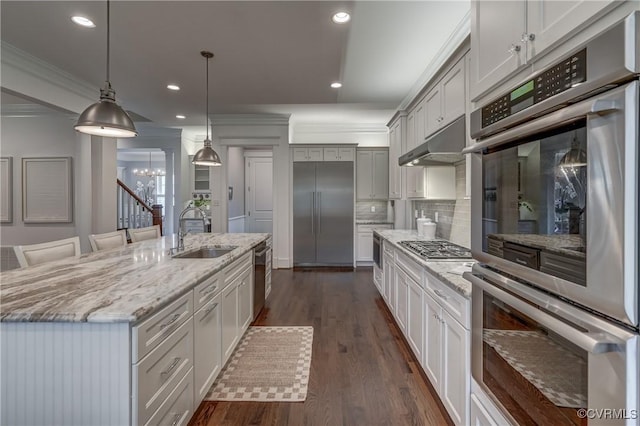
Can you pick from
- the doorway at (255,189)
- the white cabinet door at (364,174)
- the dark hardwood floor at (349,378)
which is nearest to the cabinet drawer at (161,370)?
the dark hardwood floor at (349,378)

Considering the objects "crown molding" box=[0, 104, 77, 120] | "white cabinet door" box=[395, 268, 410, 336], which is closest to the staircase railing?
"crown molding" box=[0, 104, 77, 120]

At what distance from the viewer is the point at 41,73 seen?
3662 mm

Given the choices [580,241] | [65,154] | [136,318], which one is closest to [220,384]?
[136,318]

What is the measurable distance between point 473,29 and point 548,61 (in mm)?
638

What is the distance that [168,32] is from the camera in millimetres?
2850

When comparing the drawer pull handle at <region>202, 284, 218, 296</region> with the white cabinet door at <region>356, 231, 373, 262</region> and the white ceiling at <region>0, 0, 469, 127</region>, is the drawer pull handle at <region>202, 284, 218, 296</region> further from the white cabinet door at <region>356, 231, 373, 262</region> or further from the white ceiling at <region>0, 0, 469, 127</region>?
the white cabinet door at <region>356, 231, 373, 262</region>

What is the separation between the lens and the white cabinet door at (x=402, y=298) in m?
2.74

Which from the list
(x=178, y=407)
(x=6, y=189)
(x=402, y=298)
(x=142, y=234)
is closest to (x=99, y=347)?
(x=178, y=407)

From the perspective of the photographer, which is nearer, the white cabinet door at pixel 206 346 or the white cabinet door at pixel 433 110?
the white cabinet door at pixel 206 346

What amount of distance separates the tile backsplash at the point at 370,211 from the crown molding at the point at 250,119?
2.22 metres

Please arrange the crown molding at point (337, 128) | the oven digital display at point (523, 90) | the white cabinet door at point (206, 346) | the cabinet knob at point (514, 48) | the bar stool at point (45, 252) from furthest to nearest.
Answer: the crown molding at point (337, 128) < the bar stool at point (45, 252) < the white cabinet door at point (206, 346) < the cabinet knob at point (514, 48) < the oven digital display at point (523, 90)

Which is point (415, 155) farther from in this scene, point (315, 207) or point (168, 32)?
point (315, 207)

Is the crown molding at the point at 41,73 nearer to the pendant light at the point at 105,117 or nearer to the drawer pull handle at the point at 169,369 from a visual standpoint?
the pendant light at the point at 105,117

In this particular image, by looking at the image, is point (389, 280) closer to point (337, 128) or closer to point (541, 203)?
point (541, 203)
